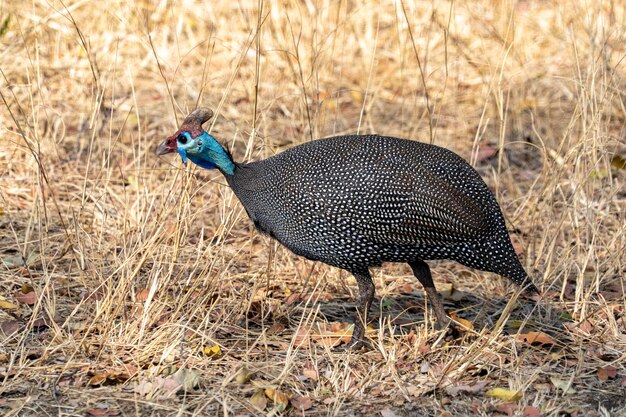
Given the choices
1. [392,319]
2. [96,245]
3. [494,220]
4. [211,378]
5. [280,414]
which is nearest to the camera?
[280,414]

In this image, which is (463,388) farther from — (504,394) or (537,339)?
(537,339)

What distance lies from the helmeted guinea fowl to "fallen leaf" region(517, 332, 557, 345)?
20 centimetres

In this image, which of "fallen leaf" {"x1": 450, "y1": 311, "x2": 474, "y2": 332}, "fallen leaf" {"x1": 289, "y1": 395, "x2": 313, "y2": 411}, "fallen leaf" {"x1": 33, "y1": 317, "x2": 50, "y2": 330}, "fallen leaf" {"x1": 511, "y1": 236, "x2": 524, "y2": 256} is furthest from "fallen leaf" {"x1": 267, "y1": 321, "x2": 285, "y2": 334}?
"fallen leaf" {"x1": 511, "y1": 236, "x2": 524, "y2": 256}

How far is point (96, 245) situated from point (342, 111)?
265 cm

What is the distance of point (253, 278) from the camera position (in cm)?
449

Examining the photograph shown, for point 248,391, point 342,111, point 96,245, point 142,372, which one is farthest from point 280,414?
point 342,111

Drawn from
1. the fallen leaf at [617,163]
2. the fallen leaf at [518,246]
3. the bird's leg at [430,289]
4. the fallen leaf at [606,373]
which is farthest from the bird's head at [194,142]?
the fallen leaf at [617,163]

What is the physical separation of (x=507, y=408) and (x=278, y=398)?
847 mm

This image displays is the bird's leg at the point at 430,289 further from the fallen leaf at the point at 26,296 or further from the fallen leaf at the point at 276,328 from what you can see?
the fallen leaf at the point at 26,296

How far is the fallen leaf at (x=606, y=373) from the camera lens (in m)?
3.74

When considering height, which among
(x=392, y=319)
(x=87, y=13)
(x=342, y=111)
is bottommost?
(x=392, y=319)

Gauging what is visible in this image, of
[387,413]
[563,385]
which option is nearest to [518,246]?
[563,385]

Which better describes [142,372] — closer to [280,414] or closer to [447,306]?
[280,414]

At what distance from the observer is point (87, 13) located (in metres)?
6.85
